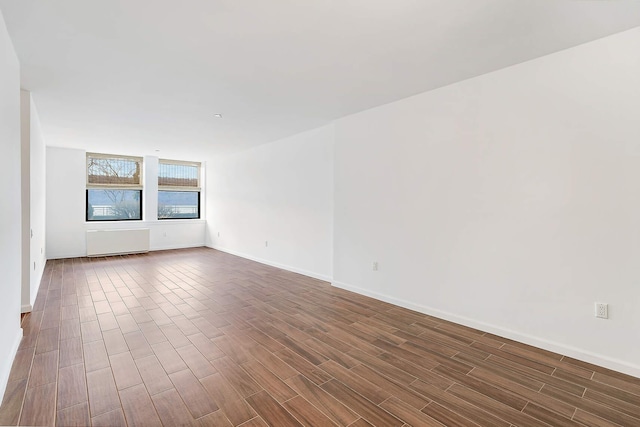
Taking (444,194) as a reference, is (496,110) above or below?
above

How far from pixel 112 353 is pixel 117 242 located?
5442 mm

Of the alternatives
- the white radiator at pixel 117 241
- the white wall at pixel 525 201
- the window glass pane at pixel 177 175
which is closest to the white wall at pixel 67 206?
the white radiator at pixel 117 241

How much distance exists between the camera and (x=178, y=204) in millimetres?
8438

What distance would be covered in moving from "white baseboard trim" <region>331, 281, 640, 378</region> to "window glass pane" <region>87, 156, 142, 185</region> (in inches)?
275

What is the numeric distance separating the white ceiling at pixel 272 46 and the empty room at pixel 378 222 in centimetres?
2

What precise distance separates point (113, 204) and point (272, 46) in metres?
6.96

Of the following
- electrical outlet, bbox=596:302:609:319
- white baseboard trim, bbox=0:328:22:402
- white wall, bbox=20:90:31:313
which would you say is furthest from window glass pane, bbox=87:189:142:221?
electrical outlet, bbox=596:302:609:319

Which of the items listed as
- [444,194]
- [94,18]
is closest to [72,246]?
[94,18]

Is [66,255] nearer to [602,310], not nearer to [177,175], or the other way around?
[177,175]

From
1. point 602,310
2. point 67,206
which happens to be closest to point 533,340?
point 602,310

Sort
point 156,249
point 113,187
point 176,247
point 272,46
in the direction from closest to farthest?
point 272,46 < point 113,187 < point 156,249 < point 176,247

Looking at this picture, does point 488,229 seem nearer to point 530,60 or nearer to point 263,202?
point 530,60

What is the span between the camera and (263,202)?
6.33m

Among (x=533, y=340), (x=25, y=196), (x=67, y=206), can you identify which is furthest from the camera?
(x=67, y=206)
